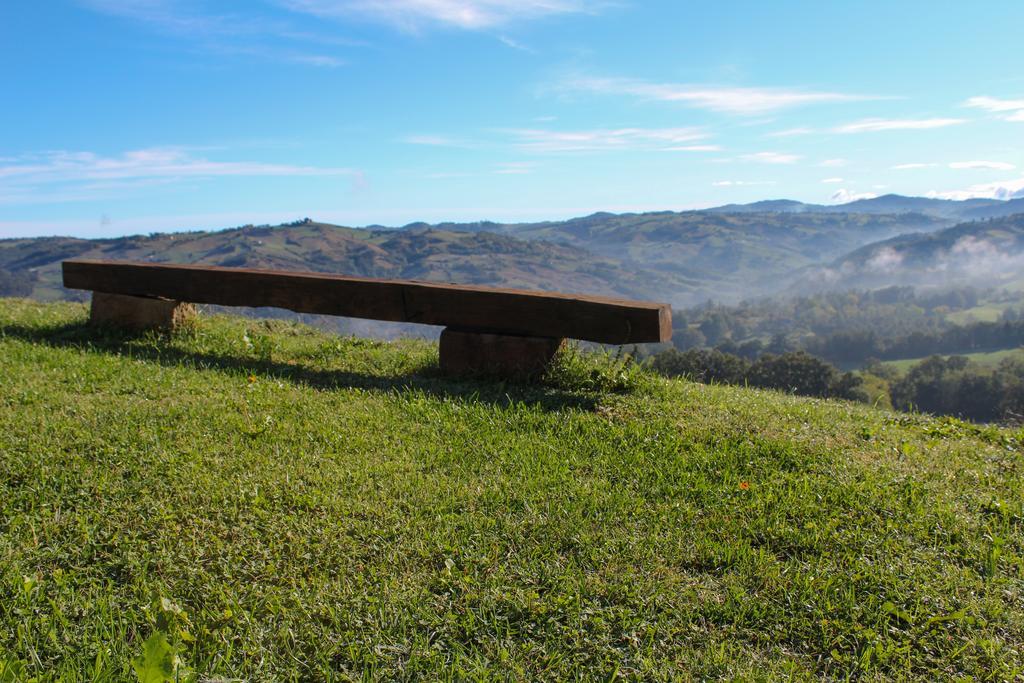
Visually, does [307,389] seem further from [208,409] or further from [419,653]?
[419,653]

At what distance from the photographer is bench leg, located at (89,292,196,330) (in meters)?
8.16

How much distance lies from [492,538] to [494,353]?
2971mm

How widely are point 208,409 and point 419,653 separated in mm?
3359

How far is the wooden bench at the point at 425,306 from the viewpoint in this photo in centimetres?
608

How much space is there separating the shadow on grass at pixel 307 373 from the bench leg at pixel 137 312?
4.5 inches

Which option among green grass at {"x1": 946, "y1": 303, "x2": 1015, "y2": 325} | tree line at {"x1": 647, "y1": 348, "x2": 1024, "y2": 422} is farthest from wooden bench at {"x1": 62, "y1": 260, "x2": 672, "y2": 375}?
green grass at {"x1": 946, "y1": 303, "x2": 1015, "y2": 325}

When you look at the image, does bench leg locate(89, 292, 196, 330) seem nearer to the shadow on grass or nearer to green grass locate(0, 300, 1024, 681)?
the shadow on grass

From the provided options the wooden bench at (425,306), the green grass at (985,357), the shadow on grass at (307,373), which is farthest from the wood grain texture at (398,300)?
the green grass at (985,357)

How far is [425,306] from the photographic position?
6715mm

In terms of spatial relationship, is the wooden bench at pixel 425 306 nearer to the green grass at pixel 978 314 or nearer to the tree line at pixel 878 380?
the tree line at pixel 878 380

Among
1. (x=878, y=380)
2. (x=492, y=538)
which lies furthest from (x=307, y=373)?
(x=878, y=380)

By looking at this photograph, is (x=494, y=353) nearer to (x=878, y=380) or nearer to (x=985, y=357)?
(x=878, y=380)

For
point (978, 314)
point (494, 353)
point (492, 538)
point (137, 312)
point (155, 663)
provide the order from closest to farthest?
point (155, 663)
point (492, 538)
point (494, 353)
point (137, 312)
point (978, 314)

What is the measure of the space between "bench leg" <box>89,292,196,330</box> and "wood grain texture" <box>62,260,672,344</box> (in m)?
0.10
